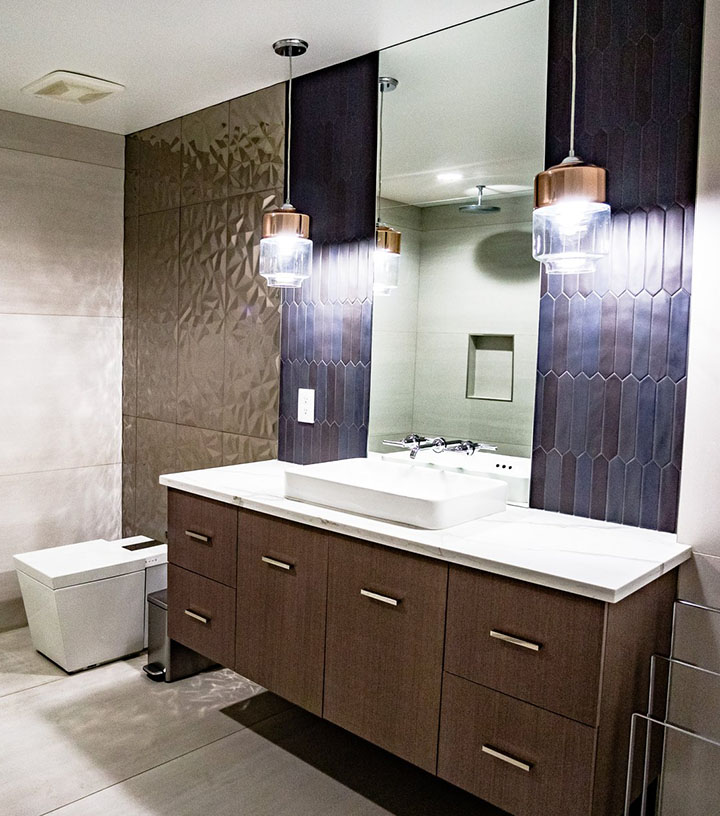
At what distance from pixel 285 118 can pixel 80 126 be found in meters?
1.24

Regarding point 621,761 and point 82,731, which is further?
point 82,731

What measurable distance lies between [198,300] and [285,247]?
902 mm

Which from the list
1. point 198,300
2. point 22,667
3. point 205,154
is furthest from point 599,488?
point 22,667

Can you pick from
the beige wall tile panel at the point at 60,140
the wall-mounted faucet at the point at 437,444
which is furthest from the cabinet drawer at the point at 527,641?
the beige wall tile panel at the point at 60,140

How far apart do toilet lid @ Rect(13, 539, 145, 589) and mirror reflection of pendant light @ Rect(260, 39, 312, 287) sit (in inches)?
52.2

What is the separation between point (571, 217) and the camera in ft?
6.50

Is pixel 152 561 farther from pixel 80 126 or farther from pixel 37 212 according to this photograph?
pixel 80 126

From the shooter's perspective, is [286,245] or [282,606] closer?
[282,606]

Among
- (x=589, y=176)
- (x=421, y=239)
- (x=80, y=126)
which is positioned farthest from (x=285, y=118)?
(x=589, y=176)

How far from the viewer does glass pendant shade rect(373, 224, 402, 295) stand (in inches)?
107

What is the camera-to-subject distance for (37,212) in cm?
359

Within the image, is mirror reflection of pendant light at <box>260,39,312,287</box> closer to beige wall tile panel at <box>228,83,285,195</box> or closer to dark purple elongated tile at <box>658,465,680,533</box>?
beige wall tile panel at <box>228,83,285,195</box>

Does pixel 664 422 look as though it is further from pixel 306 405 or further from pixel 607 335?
pixel 306 405

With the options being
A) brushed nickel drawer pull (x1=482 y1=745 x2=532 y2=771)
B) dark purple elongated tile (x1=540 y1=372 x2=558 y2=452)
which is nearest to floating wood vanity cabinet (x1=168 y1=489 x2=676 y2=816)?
brushed nickel drawer pull (x1=482 y1=745 x2=532 y2=771)
